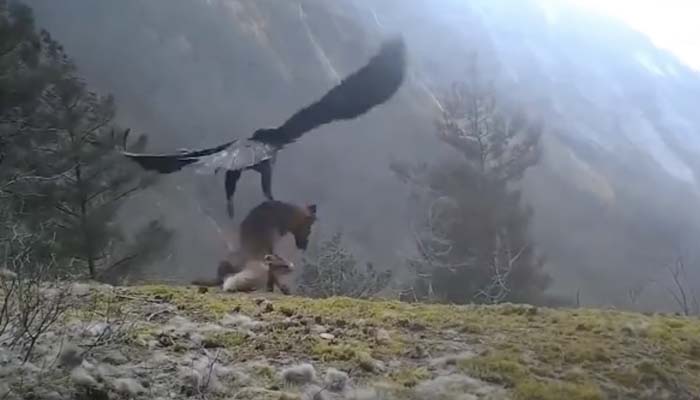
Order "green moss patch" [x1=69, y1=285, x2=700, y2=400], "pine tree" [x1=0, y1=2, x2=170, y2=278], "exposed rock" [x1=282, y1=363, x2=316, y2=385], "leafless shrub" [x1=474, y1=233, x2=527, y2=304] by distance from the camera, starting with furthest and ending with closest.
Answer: "leafless shrub" [x1=474, y1=233, x2=527, y2=304], "pine tree" [x1=0, y1=2, x2=170, y2=278], "green moss patch" [x1=69, y1=285, x2=700, y2=400], "exposed rock" [x1=282, y1=363, x2=316, y2=385]

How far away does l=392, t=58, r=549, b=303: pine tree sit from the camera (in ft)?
40.1

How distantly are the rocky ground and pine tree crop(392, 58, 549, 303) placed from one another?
28.2 feet

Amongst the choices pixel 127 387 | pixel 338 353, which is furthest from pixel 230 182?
pixel 127 387

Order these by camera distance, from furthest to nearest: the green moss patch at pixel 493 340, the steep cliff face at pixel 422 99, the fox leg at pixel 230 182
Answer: the steep cliff face at pixel 422 99
the fox leg at pixel 230 182
the green moss patch at pixel 493 340

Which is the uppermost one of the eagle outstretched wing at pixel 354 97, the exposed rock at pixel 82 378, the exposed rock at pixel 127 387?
the eagle outstretched wing at pixel 354 97

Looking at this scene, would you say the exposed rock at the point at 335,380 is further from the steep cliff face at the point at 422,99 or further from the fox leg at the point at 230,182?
the steep cliff face at the point at 422,99

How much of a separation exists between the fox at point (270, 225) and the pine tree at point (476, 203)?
721cm

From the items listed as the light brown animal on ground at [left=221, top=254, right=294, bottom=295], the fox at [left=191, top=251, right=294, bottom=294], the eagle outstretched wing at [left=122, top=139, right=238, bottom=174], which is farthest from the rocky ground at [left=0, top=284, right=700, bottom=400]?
the eagle outstretched wing at [left=122, top=139, right=238, bottom=174]

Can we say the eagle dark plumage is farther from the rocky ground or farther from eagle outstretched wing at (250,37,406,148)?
the rocky ground

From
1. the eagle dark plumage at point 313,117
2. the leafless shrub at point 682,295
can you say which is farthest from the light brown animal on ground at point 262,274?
the leafless shrub at point 682,295

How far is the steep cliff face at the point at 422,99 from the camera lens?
15.1 meters

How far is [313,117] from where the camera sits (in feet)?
14.3

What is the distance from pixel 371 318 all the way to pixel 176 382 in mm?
988

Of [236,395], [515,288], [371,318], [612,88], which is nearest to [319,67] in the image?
[515,288]
